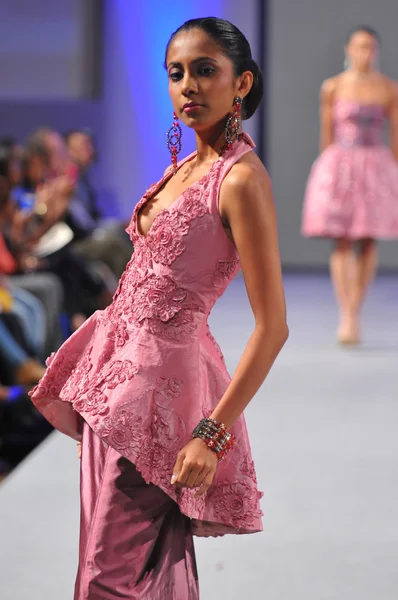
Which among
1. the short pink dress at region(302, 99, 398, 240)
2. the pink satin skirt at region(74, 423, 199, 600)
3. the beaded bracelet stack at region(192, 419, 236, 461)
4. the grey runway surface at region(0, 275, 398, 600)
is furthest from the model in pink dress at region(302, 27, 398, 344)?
the beaded bracelet stack at region(192, 419, 236, 461)

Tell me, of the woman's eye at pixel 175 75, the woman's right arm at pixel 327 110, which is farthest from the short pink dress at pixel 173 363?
the woman's right arm at pixel 327 110

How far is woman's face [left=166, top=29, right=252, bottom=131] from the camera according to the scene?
5.14 ft

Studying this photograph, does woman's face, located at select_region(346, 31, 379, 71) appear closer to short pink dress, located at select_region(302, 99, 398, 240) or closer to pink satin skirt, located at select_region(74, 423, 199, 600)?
short pink dress, located at select_region(302, 99, 398, 240)

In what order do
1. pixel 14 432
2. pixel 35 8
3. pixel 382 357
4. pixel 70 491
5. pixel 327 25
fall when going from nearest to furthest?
pixel 70 491
pixel 14 432
pixel 382 357
pixel 35 8
pixel 327 25

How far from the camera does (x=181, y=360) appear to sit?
162cm

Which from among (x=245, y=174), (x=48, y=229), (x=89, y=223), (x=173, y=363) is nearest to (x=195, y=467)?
(x=173, y=363)

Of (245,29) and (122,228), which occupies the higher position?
(245,29)

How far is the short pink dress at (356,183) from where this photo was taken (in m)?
5.52

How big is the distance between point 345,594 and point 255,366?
3.74ft

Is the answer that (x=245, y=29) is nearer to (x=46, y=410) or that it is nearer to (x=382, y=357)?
(x=382, y=357)

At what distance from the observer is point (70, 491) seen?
3180mm

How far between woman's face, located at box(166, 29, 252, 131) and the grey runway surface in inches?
49.9

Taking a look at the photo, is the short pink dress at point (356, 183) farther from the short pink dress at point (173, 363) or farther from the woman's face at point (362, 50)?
the short pink dress at point (173, 363)

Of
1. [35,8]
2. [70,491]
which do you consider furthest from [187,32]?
[35,8]
